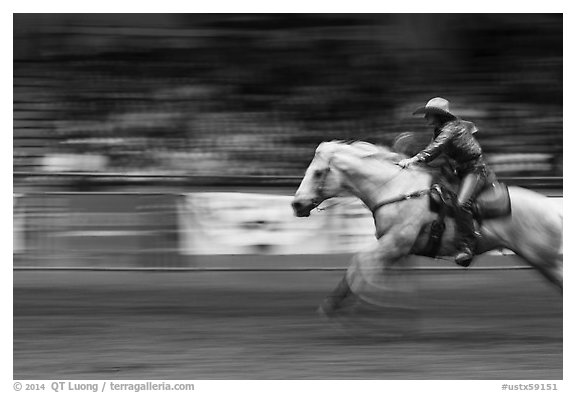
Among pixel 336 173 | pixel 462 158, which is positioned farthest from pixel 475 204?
pixel 336 173

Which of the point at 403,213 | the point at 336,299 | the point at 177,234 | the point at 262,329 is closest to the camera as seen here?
the point at 336,299

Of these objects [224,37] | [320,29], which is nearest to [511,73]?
[320,29]

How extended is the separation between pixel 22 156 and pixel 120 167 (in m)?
1.29

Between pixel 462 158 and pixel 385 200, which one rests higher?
pixel 462 158

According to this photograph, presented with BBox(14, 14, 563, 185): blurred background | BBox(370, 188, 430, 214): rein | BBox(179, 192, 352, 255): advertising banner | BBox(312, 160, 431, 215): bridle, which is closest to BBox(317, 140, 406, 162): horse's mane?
BBox(312, 160, 431, 215): bridle

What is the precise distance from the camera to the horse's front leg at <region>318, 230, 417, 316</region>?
26.6 feet

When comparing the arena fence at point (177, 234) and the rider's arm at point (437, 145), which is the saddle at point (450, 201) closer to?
the rider's arm at point (437, 145)

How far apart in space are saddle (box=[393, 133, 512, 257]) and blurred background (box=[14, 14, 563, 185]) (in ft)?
17.7

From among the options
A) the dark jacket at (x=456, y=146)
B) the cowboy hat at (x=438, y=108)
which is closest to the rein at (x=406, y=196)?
the dark jacket at (x=456, y=146)

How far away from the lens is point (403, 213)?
8.45 meters

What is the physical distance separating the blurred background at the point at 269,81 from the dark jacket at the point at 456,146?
5.57 meters

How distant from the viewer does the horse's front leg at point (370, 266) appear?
26.6ft

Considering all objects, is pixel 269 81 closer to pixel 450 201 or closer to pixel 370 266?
pixel 450 201

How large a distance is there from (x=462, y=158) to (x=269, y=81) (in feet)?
21.2
